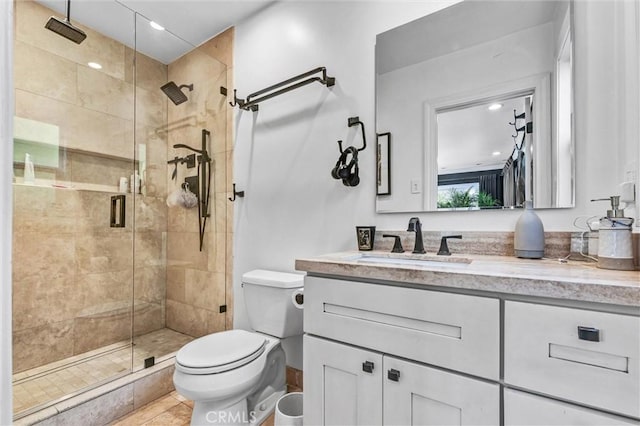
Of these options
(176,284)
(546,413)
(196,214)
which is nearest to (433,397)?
(546,413)

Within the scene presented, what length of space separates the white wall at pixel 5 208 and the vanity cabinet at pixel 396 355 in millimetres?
832

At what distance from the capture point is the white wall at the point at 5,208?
77 cm

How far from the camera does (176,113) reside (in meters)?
2.55

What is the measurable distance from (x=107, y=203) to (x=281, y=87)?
161 centimetres

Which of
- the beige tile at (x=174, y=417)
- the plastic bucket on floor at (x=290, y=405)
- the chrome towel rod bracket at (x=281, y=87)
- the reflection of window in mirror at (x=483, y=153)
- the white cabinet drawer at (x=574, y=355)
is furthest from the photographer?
the chrome towel rod bracket at (x=281, y=87)

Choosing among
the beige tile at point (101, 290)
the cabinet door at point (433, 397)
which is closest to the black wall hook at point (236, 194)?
the beige tile at point (101, 290)

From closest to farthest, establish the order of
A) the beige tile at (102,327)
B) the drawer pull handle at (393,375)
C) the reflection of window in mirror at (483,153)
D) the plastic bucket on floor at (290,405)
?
the drawer pull handle at (393,375)
the reflection of window in mirror at (483,153)
the plastic bucket on floor at (290,405)
the beige tile at (102,327)

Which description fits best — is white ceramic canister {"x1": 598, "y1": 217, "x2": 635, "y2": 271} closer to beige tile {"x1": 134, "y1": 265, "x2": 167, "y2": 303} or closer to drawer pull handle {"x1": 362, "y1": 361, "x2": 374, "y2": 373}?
drawer pull handle {"x1": 362, "y1": 361, "x2": 374, "y2": 373}

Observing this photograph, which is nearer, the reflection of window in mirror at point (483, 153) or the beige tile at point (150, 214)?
the reflection of window in mirror at point (483, 153)

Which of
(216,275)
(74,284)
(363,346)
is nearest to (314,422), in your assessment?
(363,346)

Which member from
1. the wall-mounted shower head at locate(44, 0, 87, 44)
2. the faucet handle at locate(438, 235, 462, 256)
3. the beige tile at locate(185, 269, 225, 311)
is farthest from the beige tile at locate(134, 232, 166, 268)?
the faucet handle at locate(438, 235, 462, 256)

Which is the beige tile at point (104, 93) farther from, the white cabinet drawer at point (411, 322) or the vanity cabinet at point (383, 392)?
the vanity cabinet at point (383, 392)

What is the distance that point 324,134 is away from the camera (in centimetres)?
172

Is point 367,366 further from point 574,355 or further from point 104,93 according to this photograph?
point 104,93
